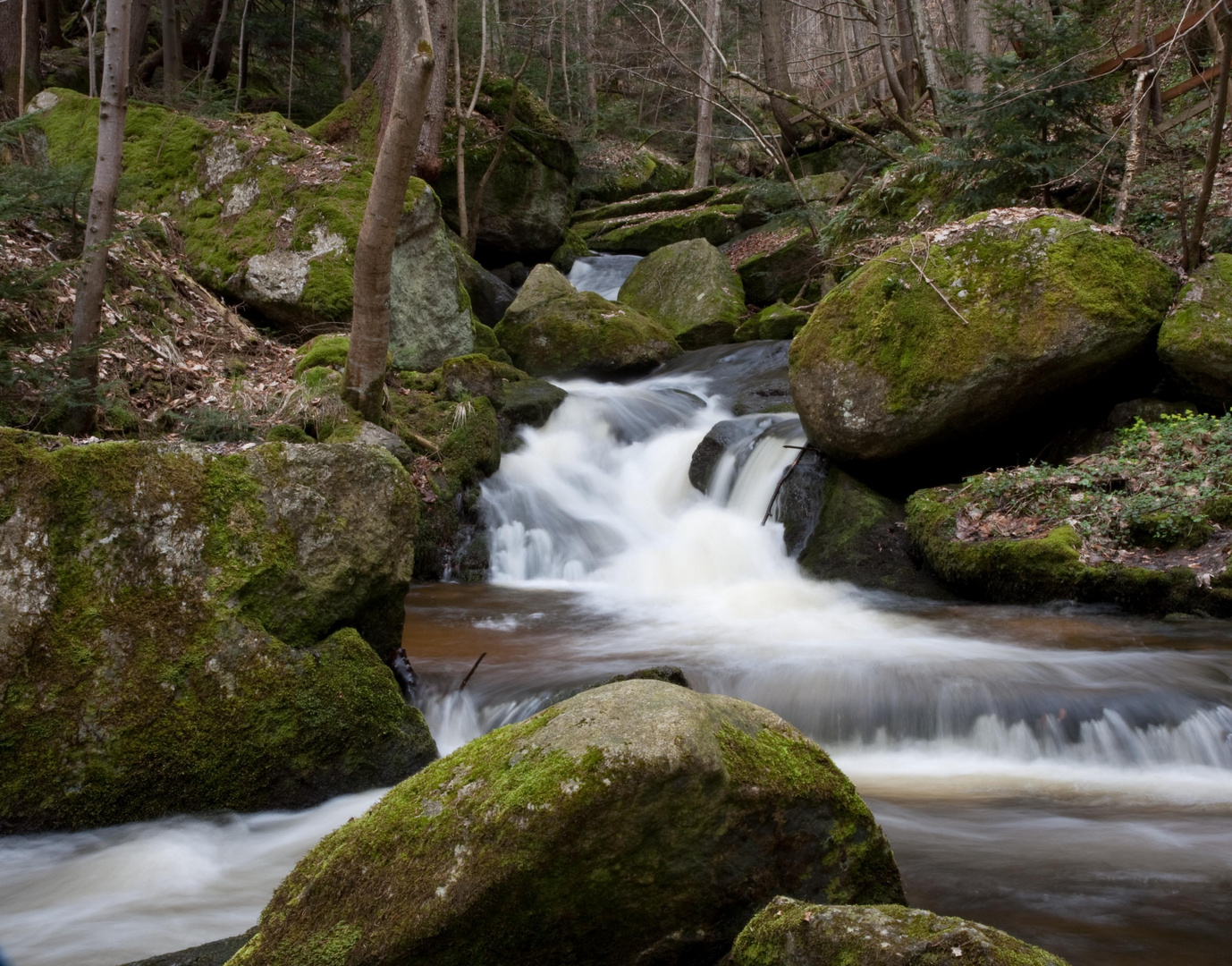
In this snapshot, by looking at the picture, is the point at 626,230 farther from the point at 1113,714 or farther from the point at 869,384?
the point at 1113,714

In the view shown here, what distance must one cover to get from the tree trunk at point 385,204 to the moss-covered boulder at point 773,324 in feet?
26.8

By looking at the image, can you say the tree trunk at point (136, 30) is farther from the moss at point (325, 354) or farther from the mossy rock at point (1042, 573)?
the mossy rock at point (1042, 573)

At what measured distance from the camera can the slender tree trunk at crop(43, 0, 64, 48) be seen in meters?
16.1

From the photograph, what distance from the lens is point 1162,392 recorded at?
859 centimetres

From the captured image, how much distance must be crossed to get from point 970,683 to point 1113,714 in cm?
83

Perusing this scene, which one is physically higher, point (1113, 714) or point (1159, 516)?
point (1159, 516)

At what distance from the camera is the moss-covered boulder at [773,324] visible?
15.0 meters

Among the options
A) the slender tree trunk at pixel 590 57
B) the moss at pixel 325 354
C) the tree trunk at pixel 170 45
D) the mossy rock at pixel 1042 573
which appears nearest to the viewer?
the mossy rock at pixel 1042 573

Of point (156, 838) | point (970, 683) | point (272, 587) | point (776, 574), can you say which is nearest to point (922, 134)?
point (776, 574)

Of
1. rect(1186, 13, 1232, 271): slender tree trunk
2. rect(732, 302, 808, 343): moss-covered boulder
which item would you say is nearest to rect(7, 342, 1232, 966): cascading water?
rect(1186, 13, 1232, 271): slender tree trunk

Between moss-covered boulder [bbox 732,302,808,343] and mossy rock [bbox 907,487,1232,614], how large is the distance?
7012 millimetres

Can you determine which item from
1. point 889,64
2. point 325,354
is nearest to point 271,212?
point 325,354

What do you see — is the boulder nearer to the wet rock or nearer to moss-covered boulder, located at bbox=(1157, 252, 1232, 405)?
moss-covered boulder, located at bbox=(1157, 252, 1232, 405)

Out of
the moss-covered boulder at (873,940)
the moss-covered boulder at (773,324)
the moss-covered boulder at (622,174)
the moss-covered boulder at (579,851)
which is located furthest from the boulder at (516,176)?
the moss-covered boulder at (873,940)
